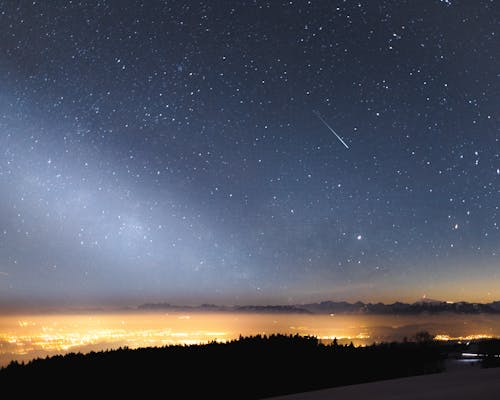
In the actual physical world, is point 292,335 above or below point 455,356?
above

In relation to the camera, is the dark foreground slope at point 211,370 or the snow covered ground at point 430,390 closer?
the snow covered ground at point 430,390

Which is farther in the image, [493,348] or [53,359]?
[493,348]

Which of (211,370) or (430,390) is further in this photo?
(211,370)

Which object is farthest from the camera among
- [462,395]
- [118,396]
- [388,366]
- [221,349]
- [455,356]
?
[455,356]

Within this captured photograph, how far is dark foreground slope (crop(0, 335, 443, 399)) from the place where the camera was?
8.52 meters

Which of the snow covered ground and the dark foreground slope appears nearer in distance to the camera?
the snow covered ground

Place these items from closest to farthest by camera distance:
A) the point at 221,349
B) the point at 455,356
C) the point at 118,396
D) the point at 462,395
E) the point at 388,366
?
the point at 462,395 → the point at 118,396 → the point at 221,349 → the point at 388,366 → the point at 455,356

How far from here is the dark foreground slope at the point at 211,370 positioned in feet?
28.0

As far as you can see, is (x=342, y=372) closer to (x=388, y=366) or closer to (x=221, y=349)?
(x=388, y=366)

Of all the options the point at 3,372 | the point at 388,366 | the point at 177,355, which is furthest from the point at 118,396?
the point at 388,366

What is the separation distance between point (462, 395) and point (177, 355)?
5721 mm

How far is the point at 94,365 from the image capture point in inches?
355

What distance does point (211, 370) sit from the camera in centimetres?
927

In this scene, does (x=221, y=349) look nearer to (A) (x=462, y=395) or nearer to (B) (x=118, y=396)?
(B) (x=118, y=396)
